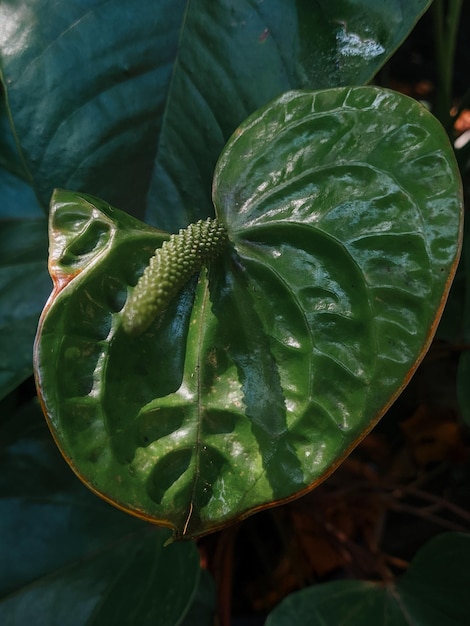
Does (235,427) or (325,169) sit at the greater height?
(325,169)

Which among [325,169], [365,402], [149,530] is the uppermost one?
[325,169]

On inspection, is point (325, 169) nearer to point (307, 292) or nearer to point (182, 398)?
point (307, 292)

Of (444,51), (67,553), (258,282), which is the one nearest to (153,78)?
(258,282)

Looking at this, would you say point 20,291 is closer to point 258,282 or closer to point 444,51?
point 258,282

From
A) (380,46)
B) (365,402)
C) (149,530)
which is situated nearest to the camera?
(365,402)

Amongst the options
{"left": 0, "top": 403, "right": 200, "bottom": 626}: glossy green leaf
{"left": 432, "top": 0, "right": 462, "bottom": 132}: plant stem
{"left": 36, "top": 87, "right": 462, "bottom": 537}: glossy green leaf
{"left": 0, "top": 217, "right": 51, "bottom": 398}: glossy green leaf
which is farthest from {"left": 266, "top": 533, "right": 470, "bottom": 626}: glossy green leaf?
{"left": 432, "top": 0, "right": 462, "bottom": 132}: plant stem

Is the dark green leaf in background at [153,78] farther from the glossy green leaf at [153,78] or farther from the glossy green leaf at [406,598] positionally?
the glossy green leaf at [406,598]

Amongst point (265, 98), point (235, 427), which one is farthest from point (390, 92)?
point (235, 427)
